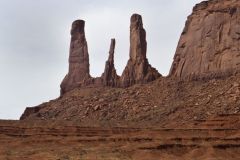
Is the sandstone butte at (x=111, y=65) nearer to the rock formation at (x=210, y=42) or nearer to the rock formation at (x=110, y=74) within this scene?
the rock formation at (x=110, y=74)

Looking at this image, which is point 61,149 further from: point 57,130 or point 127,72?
point 127,72

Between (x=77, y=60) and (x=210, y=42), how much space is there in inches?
1091

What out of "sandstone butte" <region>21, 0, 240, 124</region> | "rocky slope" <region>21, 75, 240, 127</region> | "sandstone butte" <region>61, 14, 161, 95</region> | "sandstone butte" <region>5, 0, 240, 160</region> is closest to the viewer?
"sandstone butte" <region>5, 0, 240, 160</region>

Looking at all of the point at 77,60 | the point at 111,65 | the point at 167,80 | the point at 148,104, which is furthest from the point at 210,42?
the point at 77,60

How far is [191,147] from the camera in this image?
59812 mm

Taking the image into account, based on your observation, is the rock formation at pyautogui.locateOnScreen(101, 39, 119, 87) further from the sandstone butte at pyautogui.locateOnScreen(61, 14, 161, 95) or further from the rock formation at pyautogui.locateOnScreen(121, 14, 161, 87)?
the rock formation at pyautogui.locateOnScreen(121, 14, 161, 87)

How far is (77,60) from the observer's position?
396 feet

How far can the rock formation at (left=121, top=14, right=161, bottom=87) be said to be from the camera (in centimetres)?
10681

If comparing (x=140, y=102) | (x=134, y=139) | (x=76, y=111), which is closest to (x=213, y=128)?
(x=134, y=139)

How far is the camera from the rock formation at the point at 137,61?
350ft

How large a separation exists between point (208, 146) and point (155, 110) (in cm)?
3421

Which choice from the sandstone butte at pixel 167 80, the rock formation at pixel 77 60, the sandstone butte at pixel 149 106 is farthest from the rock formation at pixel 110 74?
the rock formation at pixel 77 60

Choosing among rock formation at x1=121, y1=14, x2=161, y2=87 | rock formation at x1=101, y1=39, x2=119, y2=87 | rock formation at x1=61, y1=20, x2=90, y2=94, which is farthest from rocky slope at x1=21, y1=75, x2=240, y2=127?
rock formation at x1=61, y1=20, x2=90, y2=94

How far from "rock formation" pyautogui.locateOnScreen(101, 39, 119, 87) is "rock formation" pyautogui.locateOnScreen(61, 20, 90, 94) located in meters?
4.99
